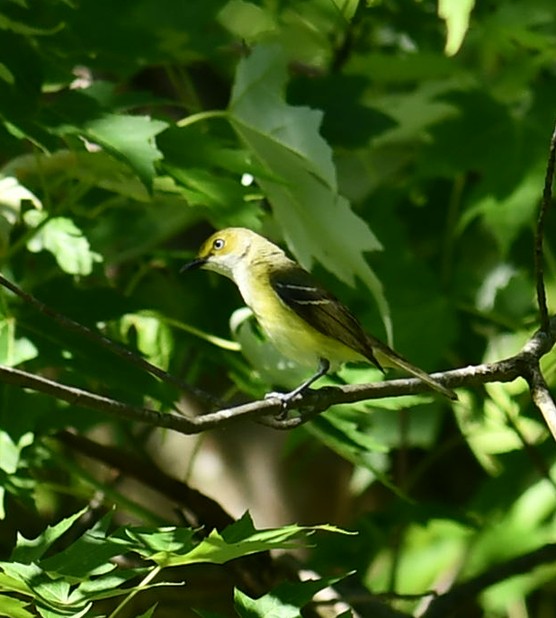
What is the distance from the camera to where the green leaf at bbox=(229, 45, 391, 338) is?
5.60 ft

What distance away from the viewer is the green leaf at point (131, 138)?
154cm

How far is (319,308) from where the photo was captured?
187 centimetres

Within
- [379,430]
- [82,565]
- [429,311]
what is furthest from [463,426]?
[82,565]

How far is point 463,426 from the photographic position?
96.2 inches

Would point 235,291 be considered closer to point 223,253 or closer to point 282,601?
point 223,253

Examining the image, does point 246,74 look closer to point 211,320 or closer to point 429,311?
point 211,320

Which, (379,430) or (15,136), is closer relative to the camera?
(15,136)

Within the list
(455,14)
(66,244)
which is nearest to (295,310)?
(66,244)

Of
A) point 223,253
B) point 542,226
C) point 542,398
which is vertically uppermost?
point 542,226

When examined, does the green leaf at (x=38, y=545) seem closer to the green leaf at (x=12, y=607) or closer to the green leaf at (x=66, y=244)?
the green leaf at (x=12, y=607)

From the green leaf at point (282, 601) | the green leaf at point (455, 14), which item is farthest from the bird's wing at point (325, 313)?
the green leaf at point (455, 14)

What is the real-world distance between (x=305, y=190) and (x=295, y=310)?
21 centimetres

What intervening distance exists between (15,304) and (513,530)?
3.75ft

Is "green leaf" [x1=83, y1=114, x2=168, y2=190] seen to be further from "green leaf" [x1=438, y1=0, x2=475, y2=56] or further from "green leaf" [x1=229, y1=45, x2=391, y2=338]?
"green leaf" [x1=438, y1=0, x2=475, y2=56]
